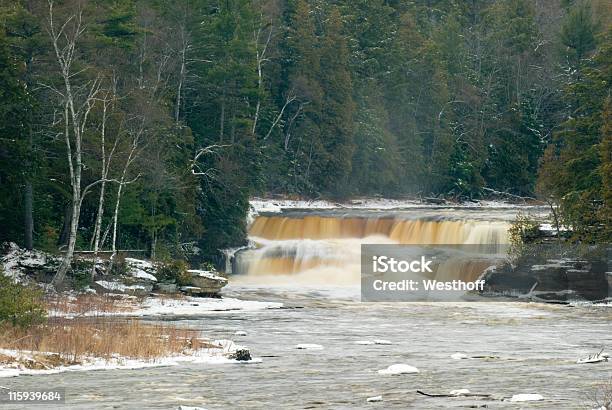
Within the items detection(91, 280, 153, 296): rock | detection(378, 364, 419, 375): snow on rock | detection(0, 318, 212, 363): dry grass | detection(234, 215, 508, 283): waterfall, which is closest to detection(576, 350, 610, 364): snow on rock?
detection(378, 364, 419, 375): snow on rock

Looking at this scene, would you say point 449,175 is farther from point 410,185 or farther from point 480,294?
point 480,294

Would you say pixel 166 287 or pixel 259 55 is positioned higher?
pixel 259 55

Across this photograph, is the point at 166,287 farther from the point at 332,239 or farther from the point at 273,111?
the point at 273,111

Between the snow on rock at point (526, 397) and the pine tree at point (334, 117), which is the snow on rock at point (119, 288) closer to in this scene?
the snow on rock at point (526, 397)

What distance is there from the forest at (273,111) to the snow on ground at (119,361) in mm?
15526

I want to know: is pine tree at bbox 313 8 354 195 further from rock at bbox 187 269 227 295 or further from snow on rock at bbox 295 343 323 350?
snow on rock at bbox 295 343 323 350

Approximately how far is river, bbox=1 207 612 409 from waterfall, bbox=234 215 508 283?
1363 centimetres

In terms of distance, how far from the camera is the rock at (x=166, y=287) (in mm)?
51906

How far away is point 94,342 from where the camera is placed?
31.7 meters

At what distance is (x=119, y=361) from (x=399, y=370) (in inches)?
252

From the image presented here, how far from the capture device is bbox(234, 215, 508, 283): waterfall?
65312 mm

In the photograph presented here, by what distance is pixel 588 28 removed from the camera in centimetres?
9531

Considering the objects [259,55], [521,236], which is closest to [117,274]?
[521,236]

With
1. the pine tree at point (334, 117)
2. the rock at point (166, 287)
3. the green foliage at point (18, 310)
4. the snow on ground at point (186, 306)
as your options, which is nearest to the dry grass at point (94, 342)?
the green foliage at point (18, 310)
